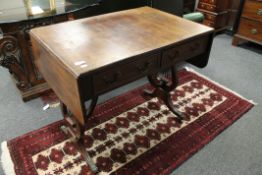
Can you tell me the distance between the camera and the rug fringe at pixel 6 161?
1407 mm

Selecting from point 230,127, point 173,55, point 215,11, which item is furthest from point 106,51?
point 215,11

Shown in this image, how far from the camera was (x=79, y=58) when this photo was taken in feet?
3.36

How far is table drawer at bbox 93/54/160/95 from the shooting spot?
103 centimetres

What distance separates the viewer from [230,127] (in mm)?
1761

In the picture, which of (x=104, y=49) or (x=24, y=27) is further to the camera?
(x=24, y=27)

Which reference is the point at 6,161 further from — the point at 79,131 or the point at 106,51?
the point at 106,51

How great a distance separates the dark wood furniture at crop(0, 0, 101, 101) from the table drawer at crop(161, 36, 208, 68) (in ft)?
2.77

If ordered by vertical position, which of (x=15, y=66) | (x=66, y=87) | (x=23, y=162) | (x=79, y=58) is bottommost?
(x=23, y=162)

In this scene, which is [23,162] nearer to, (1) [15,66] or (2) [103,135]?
(2) [103,135]

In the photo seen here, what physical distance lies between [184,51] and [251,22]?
1848mm

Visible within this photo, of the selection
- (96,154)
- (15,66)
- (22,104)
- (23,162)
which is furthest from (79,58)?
(22,104)

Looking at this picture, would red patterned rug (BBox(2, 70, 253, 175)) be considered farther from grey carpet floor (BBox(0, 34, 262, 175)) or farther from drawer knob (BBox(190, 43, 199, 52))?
drawer knob (BBox(190, 43, 199, 52))

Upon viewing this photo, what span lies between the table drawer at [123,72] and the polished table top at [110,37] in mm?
44

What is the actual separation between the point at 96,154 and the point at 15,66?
0.97 meters
